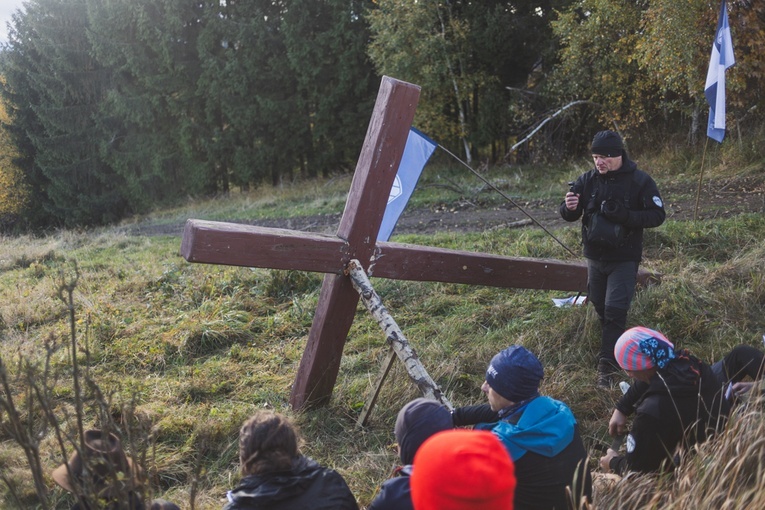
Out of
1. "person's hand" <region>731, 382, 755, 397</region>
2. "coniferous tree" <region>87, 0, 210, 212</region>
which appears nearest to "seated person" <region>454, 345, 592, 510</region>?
"person's hand" <region>731, 382, 755, 397</region>

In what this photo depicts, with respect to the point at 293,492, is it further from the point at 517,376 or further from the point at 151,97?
the point at 151,97

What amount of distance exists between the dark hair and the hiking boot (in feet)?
7.90

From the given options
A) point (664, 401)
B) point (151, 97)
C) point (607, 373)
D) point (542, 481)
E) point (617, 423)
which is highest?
point (151, 97)

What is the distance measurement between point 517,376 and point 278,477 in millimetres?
1033

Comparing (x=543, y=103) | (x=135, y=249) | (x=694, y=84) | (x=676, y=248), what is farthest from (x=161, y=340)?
(x=543, y=103)

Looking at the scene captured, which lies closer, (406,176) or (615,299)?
(615,299)

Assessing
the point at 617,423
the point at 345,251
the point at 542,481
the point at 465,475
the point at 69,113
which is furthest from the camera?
the point at 69,113

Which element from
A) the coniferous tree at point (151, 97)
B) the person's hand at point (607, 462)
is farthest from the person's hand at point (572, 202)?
the coniferous tree at point (151, 97)

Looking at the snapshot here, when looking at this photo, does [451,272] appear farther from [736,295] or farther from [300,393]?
[736,295]

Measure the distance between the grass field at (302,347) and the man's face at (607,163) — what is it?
1.14m

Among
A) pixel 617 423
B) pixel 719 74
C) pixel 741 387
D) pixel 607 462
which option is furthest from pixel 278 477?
pixel 719 74

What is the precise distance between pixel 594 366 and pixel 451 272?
4.08 feet

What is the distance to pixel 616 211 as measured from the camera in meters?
4.14

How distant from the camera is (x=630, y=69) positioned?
13.6 m
